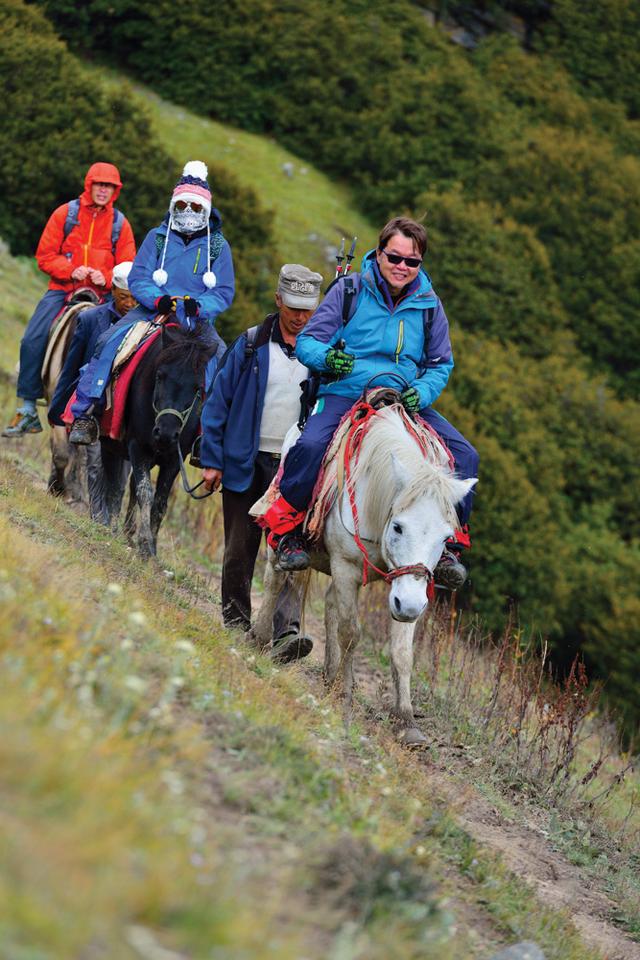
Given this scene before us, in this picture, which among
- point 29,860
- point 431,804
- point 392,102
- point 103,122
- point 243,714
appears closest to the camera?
point 29,860

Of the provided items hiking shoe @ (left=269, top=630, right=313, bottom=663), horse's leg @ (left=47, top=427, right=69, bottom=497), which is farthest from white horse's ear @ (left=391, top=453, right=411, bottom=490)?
horse's leg @ (left=47, top=427, right=69, bottom=497)

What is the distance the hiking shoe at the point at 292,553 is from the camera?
7.79 metres

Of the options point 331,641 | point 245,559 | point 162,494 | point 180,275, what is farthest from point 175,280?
point 331,641

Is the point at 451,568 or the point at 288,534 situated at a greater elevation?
the point at 451,568

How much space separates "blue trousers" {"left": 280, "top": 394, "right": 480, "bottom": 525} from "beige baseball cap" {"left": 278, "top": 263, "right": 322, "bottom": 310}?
0.86 m

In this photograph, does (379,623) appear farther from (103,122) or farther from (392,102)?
(392,102)

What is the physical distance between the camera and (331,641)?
27.0 ft

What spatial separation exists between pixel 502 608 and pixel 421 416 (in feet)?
55.2

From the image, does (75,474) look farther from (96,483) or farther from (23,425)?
(96,483)

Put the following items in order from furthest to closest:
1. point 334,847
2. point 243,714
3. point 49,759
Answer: point 243,714
point 334,847
point 49,759

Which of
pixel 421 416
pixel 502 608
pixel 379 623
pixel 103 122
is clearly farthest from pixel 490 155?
pixel 421 416

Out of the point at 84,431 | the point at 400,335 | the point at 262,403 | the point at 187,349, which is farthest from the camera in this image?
the point at 84,431

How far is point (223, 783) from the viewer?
4301mm

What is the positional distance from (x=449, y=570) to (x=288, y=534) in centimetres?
107
